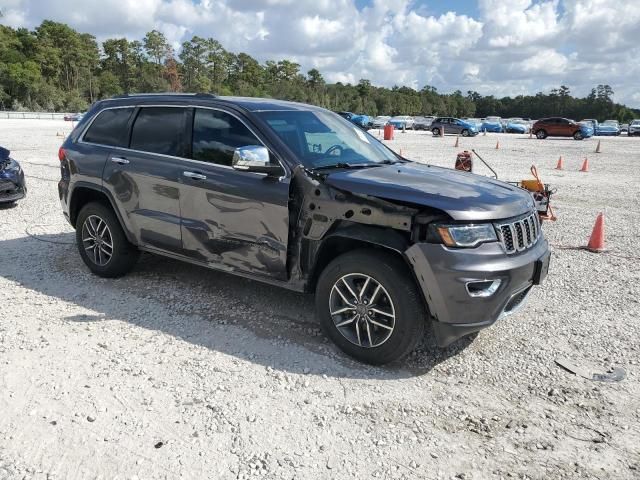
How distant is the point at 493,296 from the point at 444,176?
1.16m

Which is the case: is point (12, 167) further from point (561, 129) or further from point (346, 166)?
point (561, 129)

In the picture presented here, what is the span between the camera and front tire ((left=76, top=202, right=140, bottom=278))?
5449 millimetres

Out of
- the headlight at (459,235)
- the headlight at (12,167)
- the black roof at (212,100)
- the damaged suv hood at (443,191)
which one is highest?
the black roof at (212,100)

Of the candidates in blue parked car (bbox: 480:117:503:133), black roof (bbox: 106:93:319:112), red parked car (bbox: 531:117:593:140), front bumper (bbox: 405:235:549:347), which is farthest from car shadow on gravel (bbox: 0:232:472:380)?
blue parked car (bbox: 480:117:503:133)

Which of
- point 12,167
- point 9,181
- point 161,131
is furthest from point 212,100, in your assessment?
point 12,167

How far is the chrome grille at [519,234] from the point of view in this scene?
12.2 ft

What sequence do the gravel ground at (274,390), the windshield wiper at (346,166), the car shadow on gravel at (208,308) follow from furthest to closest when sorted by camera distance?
the windshield wiper at (346,166) < the car shadow on gravel at (208,308) < the gravel ground at (274,390)

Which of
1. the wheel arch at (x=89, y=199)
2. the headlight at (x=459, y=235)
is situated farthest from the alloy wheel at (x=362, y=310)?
the wheel arch at (x=89, y=199)

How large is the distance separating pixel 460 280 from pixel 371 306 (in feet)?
2.20

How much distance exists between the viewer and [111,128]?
5547 mm

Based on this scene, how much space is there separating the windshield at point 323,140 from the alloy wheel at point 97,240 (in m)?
2.19

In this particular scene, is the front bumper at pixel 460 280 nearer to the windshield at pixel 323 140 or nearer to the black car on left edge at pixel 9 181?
the windshield at pixel 323 140

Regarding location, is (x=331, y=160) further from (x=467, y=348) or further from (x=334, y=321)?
(x=467, y=348)

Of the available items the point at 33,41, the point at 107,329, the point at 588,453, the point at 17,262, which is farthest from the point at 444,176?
the point at 33,41
